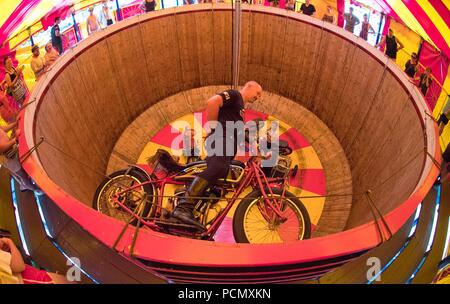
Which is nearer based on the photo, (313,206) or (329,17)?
(313,206)

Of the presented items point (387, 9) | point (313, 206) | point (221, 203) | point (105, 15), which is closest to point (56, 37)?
point (105, 15)

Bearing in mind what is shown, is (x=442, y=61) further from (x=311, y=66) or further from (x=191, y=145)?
(x=191, y=145)

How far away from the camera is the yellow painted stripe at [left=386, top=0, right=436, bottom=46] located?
5703mm

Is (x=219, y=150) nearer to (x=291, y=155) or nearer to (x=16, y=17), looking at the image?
(x=291, y=155)

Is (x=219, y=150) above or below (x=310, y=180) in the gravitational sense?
below

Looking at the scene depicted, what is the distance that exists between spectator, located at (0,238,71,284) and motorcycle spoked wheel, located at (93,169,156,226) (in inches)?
46.9

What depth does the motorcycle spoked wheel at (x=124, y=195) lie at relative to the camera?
4062 millimetres

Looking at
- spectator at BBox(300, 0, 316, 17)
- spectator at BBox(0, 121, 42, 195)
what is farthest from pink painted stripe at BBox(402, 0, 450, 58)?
spectator at BBox(0, 121, 42, 195)

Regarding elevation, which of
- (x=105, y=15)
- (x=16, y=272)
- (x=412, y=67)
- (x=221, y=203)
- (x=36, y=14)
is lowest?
(x=16, y=272)

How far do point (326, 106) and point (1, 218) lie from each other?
411cm

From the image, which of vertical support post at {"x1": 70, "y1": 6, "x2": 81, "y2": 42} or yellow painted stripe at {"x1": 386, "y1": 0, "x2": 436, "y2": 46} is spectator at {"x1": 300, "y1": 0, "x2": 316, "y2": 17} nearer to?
yellow painted stripe at {"x1": 386, "y1": 0, "x2": 436, "y2": 46}

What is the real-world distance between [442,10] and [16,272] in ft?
19.3

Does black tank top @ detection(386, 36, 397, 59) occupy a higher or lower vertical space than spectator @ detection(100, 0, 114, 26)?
lower

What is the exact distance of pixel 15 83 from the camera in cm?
515
